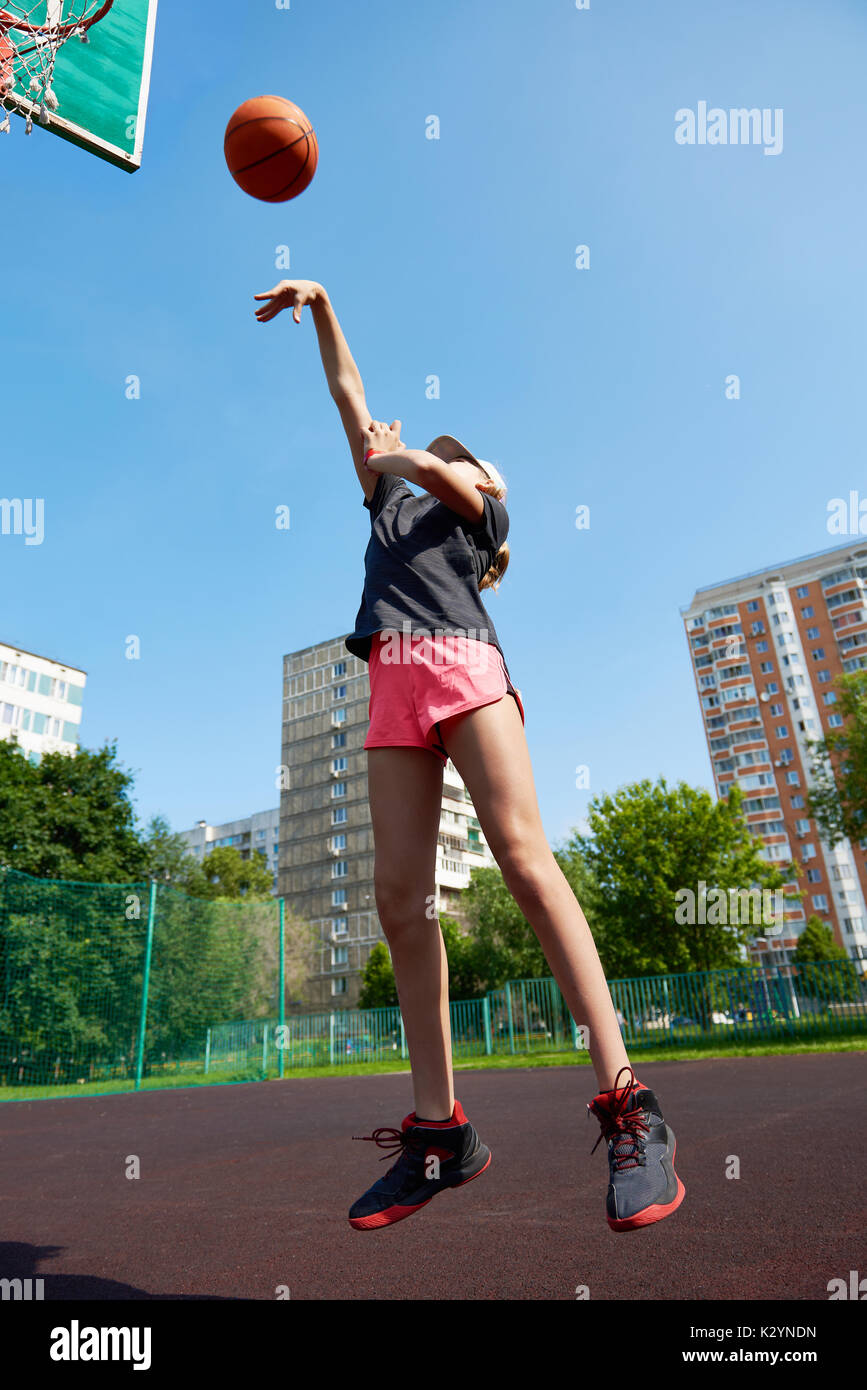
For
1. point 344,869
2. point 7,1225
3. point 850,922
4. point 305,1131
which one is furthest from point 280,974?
point 850,922

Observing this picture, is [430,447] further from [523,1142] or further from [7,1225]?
[523,1142]

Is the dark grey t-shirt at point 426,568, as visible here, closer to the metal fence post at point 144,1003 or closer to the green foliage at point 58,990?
the metal fence post at point 144,1003

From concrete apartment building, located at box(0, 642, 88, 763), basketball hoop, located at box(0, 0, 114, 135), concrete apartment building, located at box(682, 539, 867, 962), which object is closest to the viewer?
basketball hoop, located at box(0, 0, 114, 135)

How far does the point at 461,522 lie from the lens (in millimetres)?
2707

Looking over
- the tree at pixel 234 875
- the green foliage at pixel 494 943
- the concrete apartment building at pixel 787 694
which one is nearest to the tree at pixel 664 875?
the green foliage at pixel 494 943

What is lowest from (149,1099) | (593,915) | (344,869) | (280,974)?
(149,1099)

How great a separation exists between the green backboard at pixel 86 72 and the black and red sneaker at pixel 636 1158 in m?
7.98

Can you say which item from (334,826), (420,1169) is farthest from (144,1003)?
(334,826)

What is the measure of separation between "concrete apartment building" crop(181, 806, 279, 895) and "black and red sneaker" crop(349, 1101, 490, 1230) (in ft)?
331

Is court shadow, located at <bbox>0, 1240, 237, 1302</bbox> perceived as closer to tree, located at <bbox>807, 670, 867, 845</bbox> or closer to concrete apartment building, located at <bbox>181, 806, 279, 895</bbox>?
tree, located at <bbox>807, 670, 867, 845</bbox>

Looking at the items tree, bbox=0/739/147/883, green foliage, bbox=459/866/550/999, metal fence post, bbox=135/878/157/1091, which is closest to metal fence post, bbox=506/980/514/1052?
metal fence post, bbox=135/878/157/1091

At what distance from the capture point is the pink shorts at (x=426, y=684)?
2.37 meters

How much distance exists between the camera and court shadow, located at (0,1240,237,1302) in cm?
263
